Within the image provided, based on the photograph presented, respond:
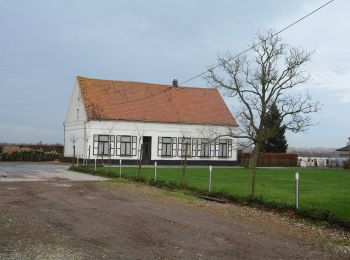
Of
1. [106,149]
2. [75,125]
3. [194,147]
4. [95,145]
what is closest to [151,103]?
[194,147]

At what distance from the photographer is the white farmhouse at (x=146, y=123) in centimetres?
5206

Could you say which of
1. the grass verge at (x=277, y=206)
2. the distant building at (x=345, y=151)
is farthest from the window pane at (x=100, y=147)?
the distant building at (x=345, y=151)

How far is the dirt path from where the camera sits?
28.3 feet

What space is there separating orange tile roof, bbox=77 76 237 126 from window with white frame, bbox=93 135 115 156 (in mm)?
2043

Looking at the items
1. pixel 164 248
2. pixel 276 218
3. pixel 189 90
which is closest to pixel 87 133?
pixel 189 90

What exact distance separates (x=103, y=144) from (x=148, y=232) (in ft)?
138

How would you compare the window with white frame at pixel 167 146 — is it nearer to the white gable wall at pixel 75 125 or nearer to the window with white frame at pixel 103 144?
the window with white frame at pixel 103 144

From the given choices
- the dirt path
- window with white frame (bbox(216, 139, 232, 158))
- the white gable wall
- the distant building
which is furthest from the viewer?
the distant building

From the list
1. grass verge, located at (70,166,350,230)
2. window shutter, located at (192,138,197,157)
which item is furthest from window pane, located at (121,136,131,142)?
grass verge, located at (70,166,350,230)

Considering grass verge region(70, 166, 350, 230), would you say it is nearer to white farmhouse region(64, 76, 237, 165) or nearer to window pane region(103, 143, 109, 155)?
white farmhouse region(64, 76, 237, 165)

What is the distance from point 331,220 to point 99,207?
6.40 m

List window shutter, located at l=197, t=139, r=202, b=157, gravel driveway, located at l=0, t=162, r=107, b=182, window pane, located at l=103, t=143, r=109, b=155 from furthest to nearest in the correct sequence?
1. window shutter, located at l=197, t=139, r=202, b=157
2. window pane, located at l=103, t=143, r=109, b=155
3. gravel driveway, located at l=0, t=162, r=107, b=182

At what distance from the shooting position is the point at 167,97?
191 feet

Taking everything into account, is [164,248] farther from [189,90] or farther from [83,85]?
[189,90]
